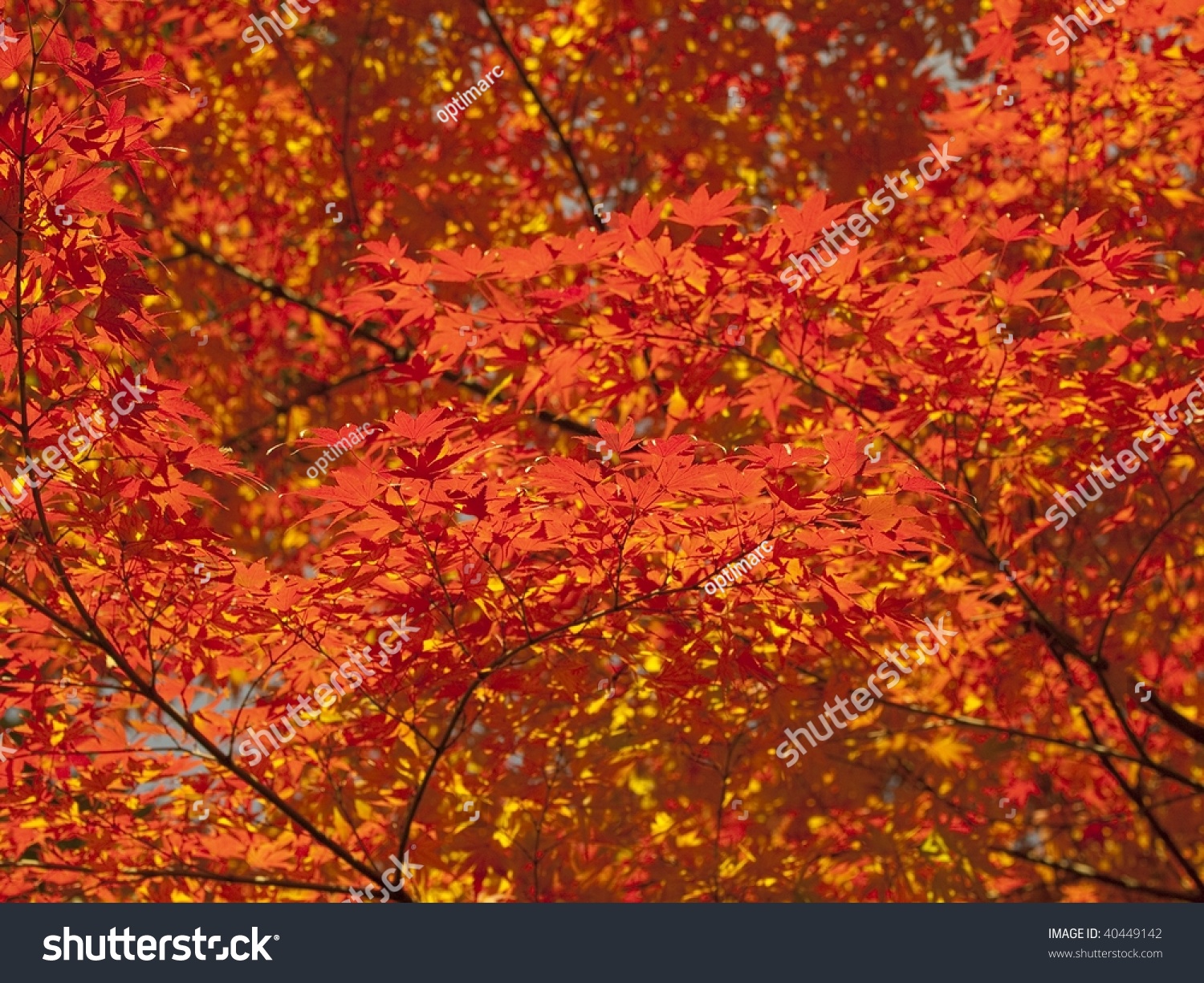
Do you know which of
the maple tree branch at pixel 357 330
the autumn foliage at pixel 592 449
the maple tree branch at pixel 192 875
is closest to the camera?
the autumn foliage at pixel 592 449

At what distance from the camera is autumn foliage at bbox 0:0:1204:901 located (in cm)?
235

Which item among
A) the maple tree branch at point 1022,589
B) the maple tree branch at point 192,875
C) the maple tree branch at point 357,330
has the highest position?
the maple tree branch at point 357,330

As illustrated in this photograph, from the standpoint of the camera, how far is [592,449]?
11.6ft

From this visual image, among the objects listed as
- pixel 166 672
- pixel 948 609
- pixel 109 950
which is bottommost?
pixel 109 950

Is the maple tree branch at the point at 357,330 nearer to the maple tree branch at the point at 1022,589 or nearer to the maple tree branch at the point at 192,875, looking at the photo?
the maple tree branch at the point at 1022,589

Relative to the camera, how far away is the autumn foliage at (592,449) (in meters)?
2.35

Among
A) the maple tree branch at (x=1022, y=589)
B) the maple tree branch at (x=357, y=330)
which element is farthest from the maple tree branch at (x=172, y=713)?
the maple tree branch at (x=357, y=330)

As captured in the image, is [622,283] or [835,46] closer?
[622,283]

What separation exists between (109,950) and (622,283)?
211 cm

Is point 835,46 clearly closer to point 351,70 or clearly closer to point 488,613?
point 351,70

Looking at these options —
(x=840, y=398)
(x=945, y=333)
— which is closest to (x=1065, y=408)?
(x=945, y=333)

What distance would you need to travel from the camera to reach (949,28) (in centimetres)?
501

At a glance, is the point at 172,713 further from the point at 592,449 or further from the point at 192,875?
the point at 592,449

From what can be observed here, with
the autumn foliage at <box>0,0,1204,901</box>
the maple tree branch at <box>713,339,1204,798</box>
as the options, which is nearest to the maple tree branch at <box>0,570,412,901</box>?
the autumn foliage at <box>0,0,1204,901</box>
